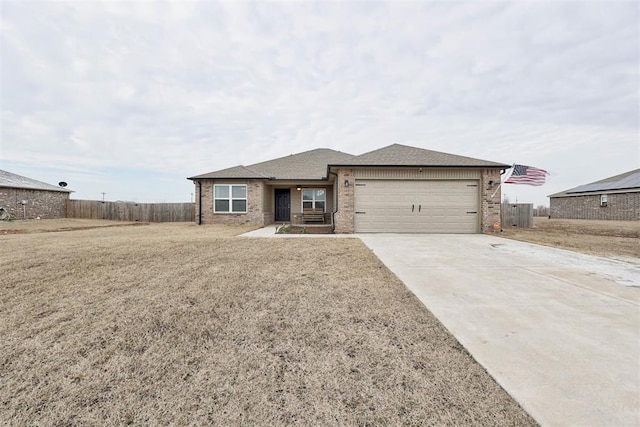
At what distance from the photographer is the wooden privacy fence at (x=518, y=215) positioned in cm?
1423

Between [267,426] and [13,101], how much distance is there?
70.9 feet

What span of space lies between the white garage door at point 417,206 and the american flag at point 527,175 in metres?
1.81

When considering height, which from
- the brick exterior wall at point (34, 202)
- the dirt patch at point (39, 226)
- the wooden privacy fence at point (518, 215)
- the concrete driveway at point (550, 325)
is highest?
the brick exterior wall at point (34, 202)

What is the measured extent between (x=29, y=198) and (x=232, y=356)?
1013 inches

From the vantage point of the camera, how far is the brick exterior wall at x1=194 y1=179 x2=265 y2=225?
14.2m

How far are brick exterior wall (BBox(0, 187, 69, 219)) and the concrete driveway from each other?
83.6 ft

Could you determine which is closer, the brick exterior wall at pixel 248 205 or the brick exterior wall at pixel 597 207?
the brick exterior wall at pixel 248 205

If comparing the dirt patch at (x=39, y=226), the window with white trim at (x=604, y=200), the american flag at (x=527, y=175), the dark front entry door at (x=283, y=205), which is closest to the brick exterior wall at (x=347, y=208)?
the dark front entry door at (x=283, y=205)

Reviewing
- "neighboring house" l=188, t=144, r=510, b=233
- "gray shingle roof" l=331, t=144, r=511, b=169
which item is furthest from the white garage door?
"gray shingle roof" l=331, t=144, r=511, b=169

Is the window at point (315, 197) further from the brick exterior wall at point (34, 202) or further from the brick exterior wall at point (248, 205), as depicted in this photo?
the brick exterior wall at point (34, 202)

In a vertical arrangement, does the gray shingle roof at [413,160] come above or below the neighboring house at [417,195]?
above

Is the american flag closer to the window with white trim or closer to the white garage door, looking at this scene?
the white garage door

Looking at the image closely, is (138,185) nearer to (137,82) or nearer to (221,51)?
(137,82)

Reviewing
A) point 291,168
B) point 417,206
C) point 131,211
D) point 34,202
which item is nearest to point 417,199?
point 417,206
